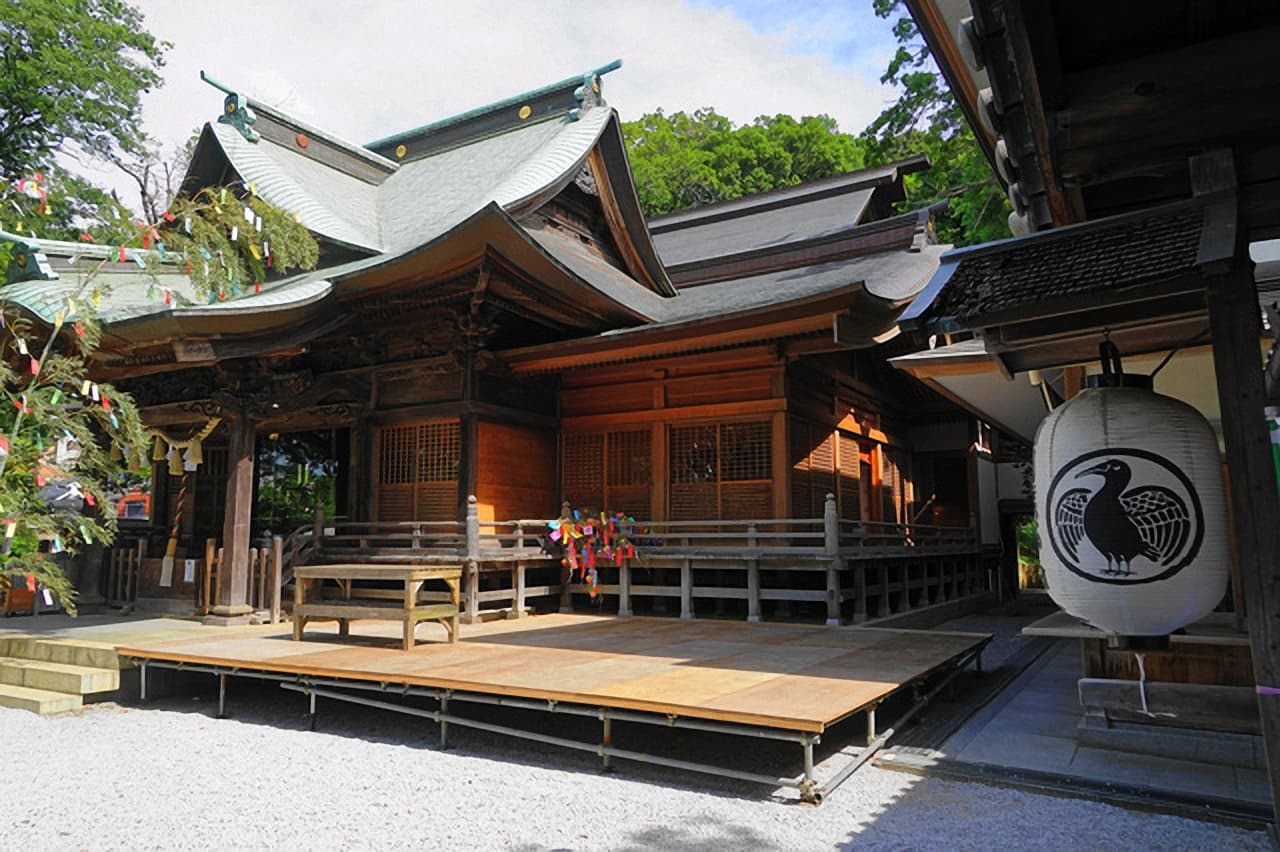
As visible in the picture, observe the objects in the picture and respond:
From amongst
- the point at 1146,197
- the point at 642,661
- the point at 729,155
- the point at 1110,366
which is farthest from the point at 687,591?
the point at 729,155

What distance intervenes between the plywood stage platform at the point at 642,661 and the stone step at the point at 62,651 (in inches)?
11.8

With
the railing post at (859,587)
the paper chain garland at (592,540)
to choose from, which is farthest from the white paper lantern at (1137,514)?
the paper chain garland at (592,540)

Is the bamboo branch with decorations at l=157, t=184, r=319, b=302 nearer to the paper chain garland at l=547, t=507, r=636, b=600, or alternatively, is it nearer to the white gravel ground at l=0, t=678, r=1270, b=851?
the paper chain garland at l=547, t=507, r=636, b=600

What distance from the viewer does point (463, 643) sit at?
7.64 metres

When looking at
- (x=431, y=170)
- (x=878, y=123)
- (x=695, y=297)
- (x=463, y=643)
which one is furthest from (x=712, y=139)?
(x=463, y=643)

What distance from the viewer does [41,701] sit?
703 cm

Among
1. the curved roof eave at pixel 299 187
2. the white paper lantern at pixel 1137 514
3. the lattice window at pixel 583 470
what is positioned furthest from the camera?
the curved roof eave at pixel 299 187

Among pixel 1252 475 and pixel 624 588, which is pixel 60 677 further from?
pixel 1252 475

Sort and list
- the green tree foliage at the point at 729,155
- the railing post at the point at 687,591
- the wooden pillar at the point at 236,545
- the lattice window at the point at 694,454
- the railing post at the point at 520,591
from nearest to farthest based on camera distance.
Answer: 1. the railing post at the point at 687,591
2. the wooden pillar at the point at 236,545
3. the railing post at the point at 520,591
4. the lattice window at the point at 694,454
5. the green tree foliage at the point at 729,155

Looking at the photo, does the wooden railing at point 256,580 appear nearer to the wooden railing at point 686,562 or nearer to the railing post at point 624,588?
the wooden railing at point 686,562

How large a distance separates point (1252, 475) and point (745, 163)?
34.0 meters

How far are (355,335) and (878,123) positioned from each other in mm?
11426

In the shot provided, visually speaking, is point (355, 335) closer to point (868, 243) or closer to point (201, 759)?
point (201, 759)

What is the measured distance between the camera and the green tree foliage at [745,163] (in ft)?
110
